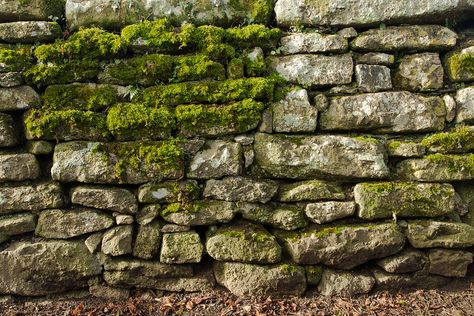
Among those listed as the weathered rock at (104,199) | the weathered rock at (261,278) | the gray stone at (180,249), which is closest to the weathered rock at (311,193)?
the weathered rock at (261,278)

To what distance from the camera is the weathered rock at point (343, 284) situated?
3.78 m

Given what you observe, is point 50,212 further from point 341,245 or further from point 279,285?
point 341,245

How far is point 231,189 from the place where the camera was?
381 cm

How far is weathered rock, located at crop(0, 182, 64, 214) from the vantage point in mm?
3756

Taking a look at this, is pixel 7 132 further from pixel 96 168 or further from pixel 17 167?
pixel 96 168

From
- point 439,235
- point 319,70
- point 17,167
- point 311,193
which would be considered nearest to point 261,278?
point 311,193

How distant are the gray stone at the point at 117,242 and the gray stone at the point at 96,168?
50cm

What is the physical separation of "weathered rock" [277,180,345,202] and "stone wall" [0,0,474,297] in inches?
0.5

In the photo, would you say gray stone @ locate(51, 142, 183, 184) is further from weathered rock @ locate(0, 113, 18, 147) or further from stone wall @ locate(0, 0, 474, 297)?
weathered rock @ locate(0, 113, 18, 147)

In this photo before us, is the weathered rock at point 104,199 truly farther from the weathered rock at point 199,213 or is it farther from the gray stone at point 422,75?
the gray stone at point 422,75

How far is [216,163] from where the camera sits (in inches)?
151

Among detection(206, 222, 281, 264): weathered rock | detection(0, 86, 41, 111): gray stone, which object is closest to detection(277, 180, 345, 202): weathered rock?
detection(206, 222, 281, 264): weathered rock

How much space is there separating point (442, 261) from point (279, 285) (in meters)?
1.68

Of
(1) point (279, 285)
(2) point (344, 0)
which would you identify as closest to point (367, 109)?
(2) point (344, 0)
